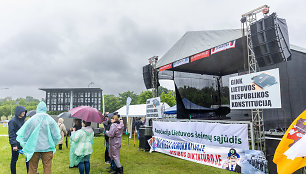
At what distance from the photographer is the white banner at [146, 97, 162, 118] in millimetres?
Answer: 7820

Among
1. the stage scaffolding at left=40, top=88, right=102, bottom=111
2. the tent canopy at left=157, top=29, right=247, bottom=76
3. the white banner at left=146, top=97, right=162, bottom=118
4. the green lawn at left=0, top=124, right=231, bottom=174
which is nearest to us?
the green lawn at left=0, top=124, right=231, bottom=174

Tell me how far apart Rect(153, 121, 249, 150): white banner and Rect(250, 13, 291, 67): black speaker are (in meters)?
1.71

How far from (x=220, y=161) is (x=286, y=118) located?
476 cm

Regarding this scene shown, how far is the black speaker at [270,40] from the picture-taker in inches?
169

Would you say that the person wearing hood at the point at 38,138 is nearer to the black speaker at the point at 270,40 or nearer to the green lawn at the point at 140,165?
the green lawn at the point at 140,165

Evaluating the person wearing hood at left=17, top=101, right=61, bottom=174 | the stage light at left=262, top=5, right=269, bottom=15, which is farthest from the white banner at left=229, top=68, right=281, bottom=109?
the person wearing hood at left=17, top=101, right=61, bottom=174

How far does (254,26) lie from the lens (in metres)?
4.65

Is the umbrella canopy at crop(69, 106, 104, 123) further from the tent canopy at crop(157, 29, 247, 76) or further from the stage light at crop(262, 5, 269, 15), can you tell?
the stage light at crop(262, 5, 269, 15)

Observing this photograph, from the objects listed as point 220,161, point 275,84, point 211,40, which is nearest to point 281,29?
point 275,84

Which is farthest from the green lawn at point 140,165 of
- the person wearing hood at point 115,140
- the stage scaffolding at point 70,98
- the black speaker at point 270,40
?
the stage scaffolding at point 70,98

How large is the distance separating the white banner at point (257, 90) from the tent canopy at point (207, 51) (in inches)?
67.1

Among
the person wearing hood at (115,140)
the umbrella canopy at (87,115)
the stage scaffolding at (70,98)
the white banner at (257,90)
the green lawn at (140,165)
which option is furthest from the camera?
the stage scaffolding at (70,98)

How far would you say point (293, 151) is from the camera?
1643 mm

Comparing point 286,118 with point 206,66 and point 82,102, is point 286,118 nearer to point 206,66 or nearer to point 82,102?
point 206,66
